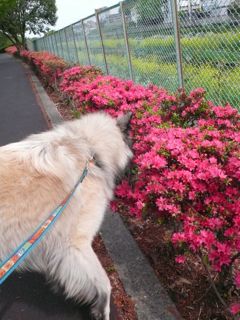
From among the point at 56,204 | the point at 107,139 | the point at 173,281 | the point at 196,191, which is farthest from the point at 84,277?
the point at 107,139

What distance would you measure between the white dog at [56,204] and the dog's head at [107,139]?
91mm

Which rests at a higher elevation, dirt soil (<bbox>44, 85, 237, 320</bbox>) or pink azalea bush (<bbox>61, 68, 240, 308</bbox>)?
pink azalea bush (<bbox>61, 68, 240, 308</bbox>)

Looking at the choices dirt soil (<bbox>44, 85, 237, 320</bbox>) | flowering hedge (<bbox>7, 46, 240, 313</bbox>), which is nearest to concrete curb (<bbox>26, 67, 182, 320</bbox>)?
dirt soil (<bbox>44, 85, 237, 320</bbox>)

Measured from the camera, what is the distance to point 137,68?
768cm

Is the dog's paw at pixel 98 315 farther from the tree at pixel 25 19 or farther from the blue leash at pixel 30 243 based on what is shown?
the tree at pixel 25 19

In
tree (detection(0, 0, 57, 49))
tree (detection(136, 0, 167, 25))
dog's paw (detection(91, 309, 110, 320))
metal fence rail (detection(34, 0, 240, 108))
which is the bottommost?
dog's paw (detection(91, 309, 110, 320))

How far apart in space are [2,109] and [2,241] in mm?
10283

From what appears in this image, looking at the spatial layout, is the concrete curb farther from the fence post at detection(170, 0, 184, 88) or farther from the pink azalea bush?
the fence post at detection(170, 0, 184, 88)

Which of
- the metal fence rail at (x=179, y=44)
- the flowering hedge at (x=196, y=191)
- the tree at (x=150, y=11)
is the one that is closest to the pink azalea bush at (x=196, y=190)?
the flowering hedge at (x=196, y=191)

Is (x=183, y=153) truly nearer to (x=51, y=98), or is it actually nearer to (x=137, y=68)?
(x=137, y=68)

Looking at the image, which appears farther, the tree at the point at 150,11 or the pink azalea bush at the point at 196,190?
the tree at the point at 150,11

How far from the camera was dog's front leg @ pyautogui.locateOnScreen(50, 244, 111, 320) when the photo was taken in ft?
8.52

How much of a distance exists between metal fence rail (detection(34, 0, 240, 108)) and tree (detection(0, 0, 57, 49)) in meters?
37.4

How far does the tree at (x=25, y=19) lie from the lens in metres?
43.5
